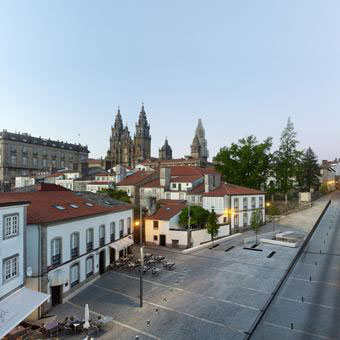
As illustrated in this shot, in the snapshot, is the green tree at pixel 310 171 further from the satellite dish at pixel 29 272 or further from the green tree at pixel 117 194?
the satellite dish at pixel 29 272

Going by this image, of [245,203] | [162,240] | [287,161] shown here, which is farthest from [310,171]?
[162,240]

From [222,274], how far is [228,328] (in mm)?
9405

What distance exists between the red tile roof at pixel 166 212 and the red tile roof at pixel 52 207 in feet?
29.5

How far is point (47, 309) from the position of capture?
1975cm

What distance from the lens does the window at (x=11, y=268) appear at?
16609 mm

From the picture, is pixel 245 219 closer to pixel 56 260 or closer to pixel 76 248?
pixel 76 248

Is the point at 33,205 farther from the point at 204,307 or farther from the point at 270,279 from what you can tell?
the point at 270,279

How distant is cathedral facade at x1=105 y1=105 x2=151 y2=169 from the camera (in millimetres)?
154875

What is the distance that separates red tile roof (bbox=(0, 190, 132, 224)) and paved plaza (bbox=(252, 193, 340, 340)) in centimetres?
1555

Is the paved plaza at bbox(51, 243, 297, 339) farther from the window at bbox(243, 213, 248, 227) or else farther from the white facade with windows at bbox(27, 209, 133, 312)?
the window at bbox(243, 213, 248, 227)

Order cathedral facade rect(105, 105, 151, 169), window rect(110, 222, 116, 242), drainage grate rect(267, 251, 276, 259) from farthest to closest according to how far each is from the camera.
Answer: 1. cathedral facade rect(105, 105, 151, 169)
2. drainage grate rect(267, 251, 276, 259)
3. window rect(110, 222, 116, 242)

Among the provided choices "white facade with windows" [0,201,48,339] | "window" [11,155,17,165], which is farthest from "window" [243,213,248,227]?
"window" [11,155,17,165]

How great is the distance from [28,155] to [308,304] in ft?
339

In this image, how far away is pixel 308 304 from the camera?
1920 centimetres
